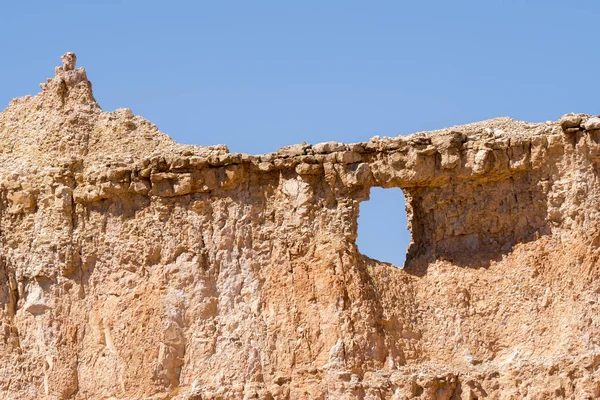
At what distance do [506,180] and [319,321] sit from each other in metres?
3.97

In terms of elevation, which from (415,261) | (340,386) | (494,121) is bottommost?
(340,386)

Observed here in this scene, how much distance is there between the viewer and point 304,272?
1329 inches

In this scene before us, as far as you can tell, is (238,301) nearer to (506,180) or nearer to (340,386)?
(340,386)

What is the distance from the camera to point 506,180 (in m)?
34.0

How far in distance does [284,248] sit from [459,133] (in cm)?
351

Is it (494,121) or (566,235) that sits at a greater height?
(494,121)

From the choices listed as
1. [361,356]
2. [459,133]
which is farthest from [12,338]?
[459,133]

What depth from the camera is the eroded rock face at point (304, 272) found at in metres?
33.2

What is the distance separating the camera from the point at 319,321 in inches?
1316

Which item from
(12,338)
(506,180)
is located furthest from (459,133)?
(12,338)

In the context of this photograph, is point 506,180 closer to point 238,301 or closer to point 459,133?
point 459,133

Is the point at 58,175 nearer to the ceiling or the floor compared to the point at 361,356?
nearer to the ceiling

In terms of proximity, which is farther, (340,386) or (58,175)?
(58,175)

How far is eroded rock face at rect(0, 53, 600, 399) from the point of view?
33.2 metres
